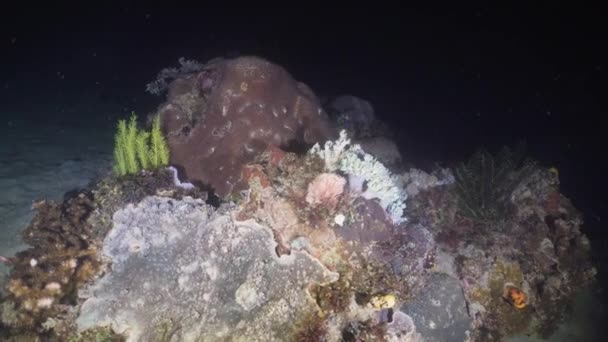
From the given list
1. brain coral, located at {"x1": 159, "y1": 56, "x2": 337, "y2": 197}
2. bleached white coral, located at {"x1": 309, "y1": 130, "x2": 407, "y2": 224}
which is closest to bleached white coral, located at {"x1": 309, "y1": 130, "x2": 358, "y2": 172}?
bleached white coral, located at {"x1": 309, "y1": 130, "x2": 407, "y2": 224}

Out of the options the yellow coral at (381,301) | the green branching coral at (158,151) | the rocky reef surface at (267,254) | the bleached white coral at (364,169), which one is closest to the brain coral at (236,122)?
the rocky reef surface at (267,254)

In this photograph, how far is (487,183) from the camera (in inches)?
316

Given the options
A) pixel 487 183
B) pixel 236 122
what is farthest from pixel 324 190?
pixel 487 183

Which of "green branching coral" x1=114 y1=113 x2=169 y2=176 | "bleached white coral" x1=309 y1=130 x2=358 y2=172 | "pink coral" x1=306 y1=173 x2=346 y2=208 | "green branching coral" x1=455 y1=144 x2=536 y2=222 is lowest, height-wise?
"green branching coral" x1=455 y1=144 x2=536 y2=222

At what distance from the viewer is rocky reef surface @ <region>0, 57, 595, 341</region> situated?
3.72m

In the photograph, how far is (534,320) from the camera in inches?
257

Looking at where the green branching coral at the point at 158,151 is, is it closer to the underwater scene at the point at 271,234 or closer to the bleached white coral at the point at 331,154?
the underwater scene at the point at 271,234

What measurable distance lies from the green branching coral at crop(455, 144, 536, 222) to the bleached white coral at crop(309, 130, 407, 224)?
3.26 m

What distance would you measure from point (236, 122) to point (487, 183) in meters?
5.62

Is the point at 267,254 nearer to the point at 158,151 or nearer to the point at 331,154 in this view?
the point at 331,154

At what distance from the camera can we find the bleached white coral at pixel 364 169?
4523 millimetres

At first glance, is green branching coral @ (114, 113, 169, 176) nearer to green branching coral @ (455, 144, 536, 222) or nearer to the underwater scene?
the underwater scene

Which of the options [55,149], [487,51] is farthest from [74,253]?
[487,51]

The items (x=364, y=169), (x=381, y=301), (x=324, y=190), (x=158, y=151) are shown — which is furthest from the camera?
(x=158, y=151)
